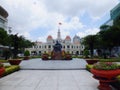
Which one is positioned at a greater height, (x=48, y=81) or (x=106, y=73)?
(x=106, y=73)

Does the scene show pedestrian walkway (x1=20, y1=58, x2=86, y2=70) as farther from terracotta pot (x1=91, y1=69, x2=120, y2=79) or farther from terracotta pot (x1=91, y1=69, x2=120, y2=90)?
terracotta pot (x1=91, y1=69, x2=120, y2=79)

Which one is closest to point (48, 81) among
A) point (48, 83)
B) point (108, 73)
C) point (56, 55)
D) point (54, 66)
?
point (48, 83)

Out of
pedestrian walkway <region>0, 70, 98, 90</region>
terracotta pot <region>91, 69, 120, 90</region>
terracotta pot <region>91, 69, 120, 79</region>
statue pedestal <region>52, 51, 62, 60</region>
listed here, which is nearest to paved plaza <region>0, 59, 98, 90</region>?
pedestrian walkway <region>0, 70, 98, 90</region>

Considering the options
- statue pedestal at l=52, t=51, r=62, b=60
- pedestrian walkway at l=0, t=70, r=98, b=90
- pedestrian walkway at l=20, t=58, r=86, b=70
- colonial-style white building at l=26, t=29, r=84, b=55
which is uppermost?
colonial-style white building at l=26, t=29, r=84, b=55

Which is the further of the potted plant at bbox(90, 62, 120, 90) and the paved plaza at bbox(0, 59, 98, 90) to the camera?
the paved plaza at bbox(0, 59, 98, 90)

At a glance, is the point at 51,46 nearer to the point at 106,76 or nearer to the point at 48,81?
the point at 48,81

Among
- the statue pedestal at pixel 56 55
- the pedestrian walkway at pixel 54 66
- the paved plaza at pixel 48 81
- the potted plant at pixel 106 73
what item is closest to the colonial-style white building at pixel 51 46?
the statue pedestal at pixel 56 55

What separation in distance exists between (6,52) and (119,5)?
3465cm

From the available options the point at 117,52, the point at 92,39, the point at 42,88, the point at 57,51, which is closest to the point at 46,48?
the point at 117,52

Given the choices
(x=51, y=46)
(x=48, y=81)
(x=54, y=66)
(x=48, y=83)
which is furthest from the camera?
(x=51, y=46)

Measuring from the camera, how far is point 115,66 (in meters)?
9.67

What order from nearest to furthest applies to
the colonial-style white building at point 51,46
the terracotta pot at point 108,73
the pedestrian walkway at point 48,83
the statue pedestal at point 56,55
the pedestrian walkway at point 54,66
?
the terracotta pot at point 108,73 → the pedestrian walkway at point 48,83 → the pedestrian walkway at point 54,66 → the statue pedestal at point 56,55 → the colonial-style white building at point 51,46

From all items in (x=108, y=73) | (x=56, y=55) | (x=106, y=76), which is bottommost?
(x=106, y=76)

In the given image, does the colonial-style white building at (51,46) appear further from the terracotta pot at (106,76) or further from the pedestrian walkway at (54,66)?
the terracotta pot at (106,76)
